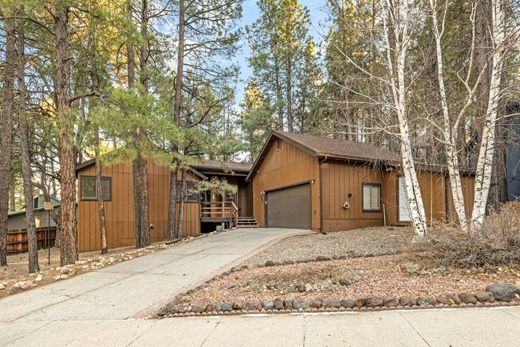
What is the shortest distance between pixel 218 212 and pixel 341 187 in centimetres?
725

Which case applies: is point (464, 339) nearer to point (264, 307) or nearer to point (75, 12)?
point (264, 307)

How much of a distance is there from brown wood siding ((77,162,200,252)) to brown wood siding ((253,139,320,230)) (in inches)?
129

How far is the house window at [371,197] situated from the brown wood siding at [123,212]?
26.6 ft

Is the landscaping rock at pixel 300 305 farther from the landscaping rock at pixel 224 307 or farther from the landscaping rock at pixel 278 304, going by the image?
the landscaping rock at pixel 224 307

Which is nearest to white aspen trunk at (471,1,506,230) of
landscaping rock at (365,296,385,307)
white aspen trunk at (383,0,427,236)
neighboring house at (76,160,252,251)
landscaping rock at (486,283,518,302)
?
white aspen trunk at (383,0,427,236)

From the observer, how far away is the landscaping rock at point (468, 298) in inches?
150

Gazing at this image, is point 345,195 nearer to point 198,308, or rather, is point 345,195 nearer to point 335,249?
point 335,249

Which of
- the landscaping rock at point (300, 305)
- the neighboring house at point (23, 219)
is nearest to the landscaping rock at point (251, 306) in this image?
the landscaping rock at point (300, 305)

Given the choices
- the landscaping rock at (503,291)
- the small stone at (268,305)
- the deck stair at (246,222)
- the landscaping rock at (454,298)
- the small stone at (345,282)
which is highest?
the landscaping rock at (503,291)

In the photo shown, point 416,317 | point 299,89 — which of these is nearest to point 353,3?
point 416,317

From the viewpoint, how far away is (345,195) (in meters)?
12.5

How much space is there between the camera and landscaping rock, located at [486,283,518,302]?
3828 millimetres

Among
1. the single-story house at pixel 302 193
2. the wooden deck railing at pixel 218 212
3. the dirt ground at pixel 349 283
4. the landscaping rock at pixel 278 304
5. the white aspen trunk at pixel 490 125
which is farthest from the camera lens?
the wooden deck railing at pixel 218 212

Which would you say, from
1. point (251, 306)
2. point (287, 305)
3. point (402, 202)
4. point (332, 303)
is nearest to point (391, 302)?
point (332, 303)
